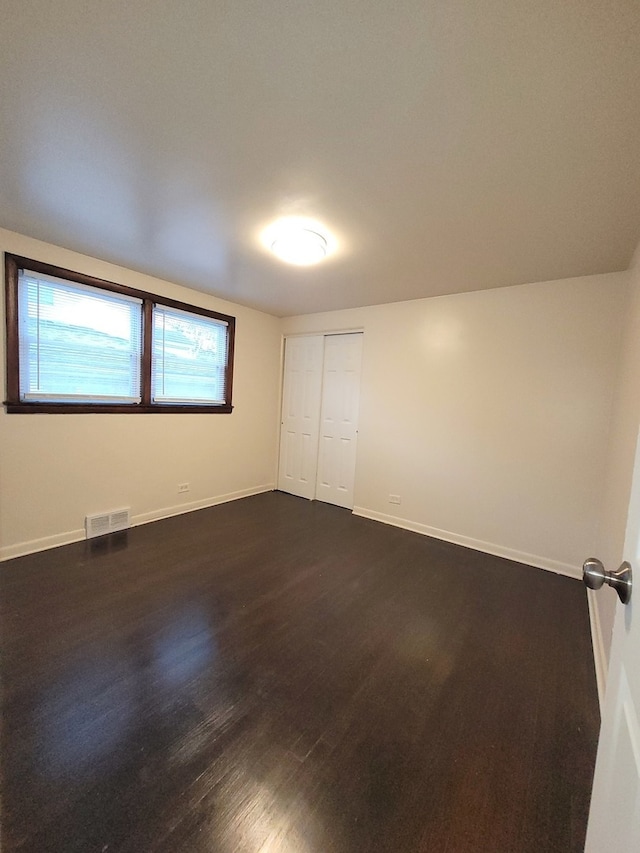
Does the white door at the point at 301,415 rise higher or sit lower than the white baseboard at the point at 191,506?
higher

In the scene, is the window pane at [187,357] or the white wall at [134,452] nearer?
the white wall at [134,452]

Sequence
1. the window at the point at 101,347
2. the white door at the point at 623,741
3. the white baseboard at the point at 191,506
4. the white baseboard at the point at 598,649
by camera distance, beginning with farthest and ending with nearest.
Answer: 1. the white baseboard at the point at 191,506
2. the window at the point at 101,347
3. the white baseboard at the point at 598,649
4. the white door at the point at 623,741

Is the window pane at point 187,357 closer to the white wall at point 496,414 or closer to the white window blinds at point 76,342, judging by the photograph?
the white window blinds at point 76,342

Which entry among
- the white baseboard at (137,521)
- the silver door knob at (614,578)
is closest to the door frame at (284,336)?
the white baseboard at (137,521)

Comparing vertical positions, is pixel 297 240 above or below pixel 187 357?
above

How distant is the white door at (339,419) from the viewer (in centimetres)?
406

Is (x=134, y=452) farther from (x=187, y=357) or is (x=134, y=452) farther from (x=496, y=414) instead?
(x=496, y=414)

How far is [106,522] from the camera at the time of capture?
9.98ft

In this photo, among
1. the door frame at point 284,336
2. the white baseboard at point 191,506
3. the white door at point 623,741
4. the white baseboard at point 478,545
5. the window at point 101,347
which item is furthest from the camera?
the door frame at point 284,336

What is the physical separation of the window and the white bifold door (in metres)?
1.07

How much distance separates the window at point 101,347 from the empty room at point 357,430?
23mm

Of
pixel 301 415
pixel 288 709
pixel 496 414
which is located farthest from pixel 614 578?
pixel 301 415

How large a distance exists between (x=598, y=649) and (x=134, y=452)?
12.3 ft

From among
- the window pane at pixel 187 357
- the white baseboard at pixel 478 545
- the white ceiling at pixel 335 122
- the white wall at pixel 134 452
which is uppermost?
the white ceiling at pixel 335 122
